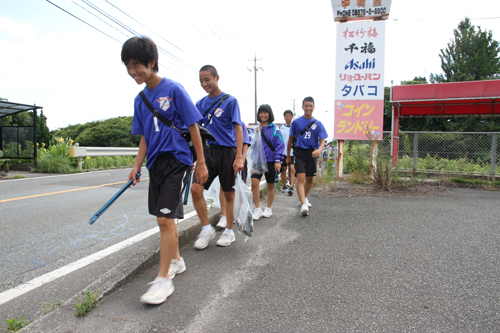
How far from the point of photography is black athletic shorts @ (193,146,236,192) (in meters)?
3.54

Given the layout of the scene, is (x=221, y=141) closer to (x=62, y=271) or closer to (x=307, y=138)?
(x=62, y=271)

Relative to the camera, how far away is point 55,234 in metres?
4.19

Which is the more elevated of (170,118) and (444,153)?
(170,118)

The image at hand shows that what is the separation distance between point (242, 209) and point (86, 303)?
1746 mm

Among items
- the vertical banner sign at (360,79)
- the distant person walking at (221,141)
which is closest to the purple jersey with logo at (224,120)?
the distant person walking at (221,141)

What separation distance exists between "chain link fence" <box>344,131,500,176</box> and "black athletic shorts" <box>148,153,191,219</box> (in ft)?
22.3

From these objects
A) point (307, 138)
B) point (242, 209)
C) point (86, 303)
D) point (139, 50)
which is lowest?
point (86, 303)

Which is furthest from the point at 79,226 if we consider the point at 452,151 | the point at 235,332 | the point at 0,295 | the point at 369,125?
the point at 452,151

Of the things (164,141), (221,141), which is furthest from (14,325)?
(221,141)

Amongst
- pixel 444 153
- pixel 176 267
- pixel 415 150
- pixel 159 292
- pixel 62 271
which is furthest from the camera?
pixel 415 150

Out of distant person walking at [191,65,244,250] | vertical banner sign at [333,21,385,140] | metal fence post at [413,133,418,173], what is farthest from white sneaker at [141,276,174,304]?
metal fence post at [413,133,418,173]

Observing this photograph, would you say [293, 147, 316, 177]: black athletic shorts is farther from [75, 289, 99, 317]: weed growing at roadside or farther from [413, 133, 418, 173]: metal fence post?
[413, 133, 418, 173]: metal fence post

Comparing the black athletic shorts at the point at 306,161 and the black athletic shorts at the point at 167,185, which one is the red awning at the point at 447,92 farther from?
the black athletic shorts at the point at 167,185

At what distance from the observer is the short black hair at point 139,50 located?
233 cm
